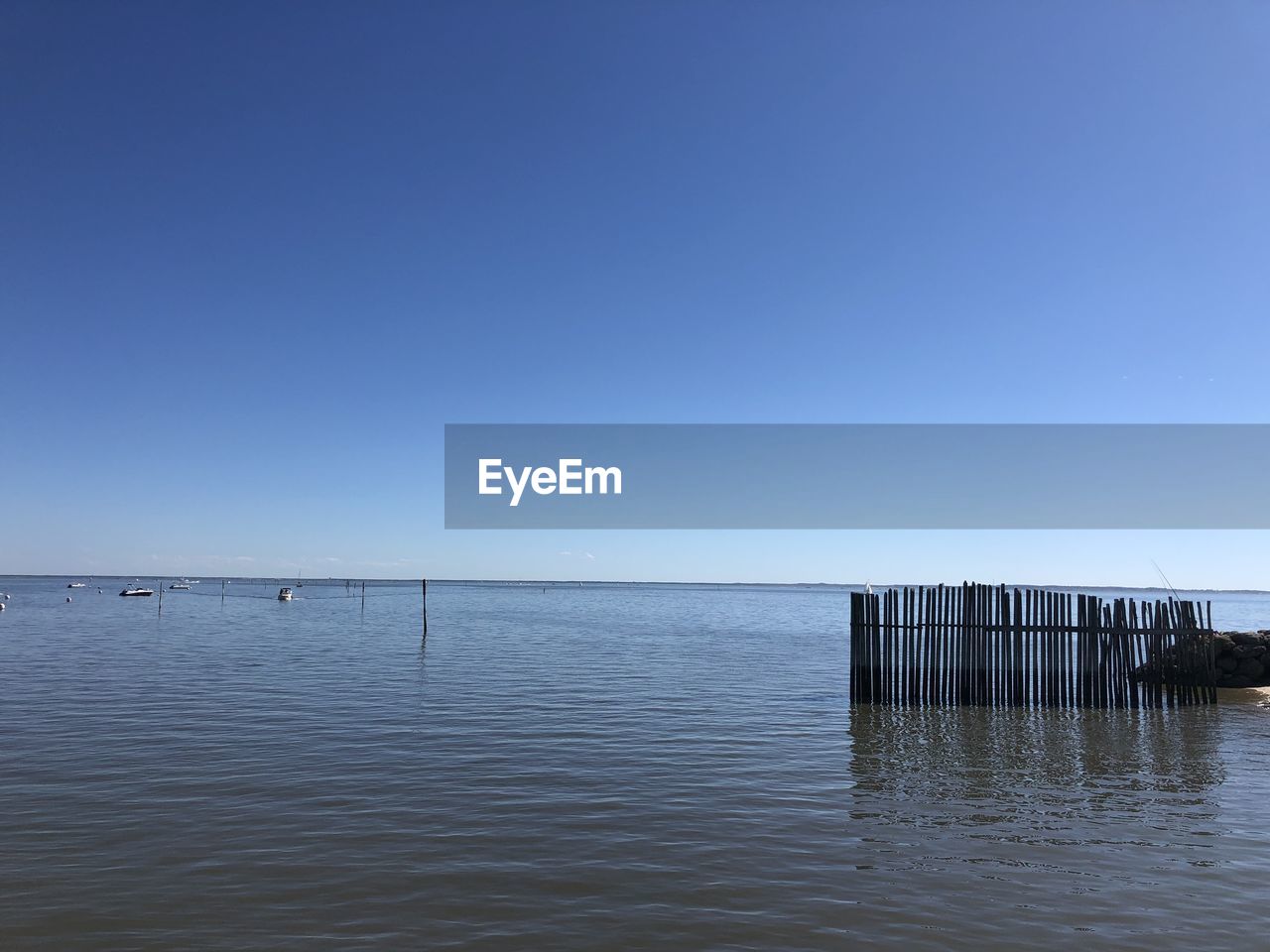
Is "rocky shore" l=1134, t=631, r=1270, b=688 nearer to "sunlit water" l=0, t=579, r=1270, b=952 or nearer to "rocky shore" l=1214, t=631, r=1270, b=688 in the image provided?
"rocky shore" l=1214, t=631, r=1270, b=688

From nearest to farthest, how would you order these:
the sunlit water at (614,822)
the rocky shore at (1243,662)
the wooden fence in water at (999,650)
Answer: the sunlit water at (614,822)
the wooden fence in water at (999,650)
the rocky shore at (1243,662)

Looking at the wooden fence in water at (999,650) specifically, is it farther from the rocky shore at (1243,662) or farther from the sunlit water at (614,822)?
the rocky shore at (1243,662)

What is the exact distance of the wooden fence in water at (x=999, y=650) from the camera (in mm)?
20203

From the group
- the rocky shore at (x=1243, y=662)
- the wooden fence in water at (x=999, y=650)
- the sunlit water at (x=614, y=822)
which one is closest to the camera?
the sunlit water at (x=614, y=822)

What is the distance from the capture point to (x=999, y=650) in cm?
2036

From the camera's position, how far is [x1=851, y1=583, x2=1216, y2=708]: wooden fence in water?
2020cm

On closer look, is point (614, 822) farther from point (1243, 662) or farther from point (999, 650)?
point (1243, 662)

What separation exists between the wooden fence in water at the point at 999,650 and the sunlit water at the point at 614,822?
82cm

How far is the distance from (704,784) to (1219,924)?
7.09 metres

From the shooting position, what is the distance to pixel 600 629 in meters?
55.6

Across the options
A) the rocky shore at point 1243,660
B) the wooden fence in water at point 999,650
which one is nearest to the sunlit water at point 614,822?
the wooden fence in water at point 999,650

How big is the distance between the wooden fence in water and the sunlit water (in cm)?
82

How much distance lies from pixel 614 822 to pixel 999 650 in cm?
1354

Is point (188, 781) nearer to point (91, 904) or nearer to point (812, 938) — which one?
point (91, 904)
